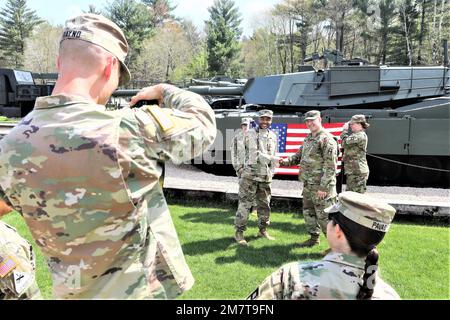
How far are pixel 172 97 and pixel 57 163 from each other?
1.60ft

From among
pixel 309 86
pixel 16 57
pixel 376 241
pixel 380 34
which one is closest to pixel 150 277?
pixel 376 241

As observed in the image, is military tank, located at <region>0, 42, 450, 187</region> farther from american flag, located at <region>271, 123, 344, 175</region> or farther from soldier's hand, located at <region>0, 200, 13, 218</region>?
soldier's hand, located at <region>0, 200, 13, 218</region>

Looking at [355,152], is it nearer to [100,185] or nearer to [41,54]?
[100,185]

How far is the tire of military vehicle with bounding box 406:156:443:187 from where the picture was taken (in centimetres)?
940

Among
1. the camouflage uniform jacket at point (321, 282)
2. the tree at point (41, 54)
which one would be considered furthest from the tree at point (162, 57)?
the camouflage uniform jacket at point (321, 282)

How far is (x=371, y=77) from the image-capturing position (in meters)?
9.82

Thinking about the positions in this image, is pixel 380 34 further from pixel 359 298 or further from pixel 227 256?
pixel 359 298

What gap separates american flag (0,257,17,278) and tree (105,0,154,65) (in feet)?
141

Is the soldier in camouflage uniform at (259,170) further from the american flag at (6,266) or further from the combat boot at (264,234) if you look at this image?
the american flag at (6,266)

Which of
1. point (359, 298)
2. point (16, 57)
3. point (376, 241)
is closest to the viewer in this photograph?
point (359, 298)

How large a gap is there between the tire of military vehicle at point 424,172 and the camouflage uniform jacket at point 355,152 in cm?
337

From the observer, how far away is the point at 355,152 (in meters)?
6.72

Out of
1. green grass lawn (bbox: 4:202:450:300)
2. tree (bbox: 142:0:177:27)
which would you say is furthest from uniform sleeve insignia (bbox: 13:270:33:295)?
tree (bbox: 142:0:177:27)

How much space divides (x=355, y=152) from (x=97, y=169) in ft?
19.2
